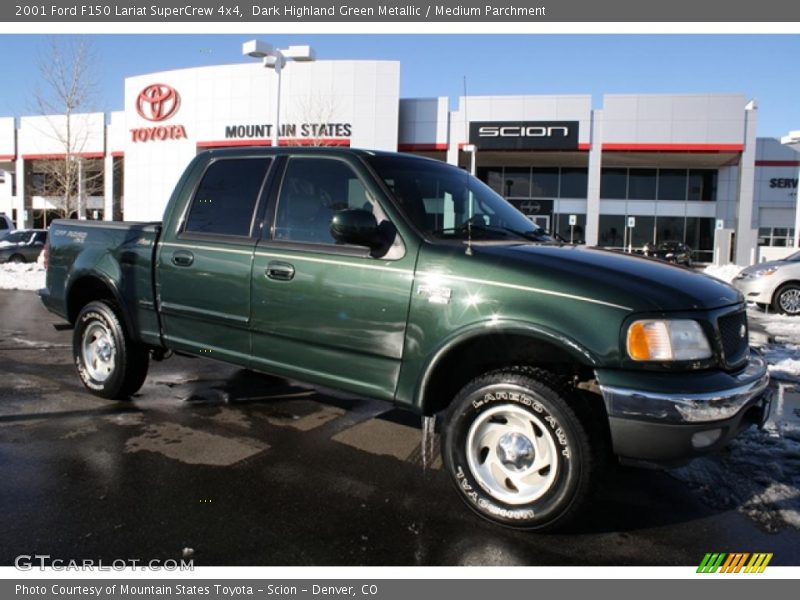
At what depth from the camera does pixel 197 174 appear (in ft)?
15.8

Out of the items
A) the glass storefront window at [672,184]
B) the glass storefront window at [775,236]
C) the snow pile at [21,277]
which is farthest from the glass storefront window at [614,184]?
the snow pile at [21,277]

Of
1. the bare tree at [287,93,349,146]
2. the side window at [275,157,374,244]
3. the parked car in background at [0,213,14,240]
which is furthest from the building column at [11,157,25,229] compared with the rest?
the side window at [275,157,374,244]

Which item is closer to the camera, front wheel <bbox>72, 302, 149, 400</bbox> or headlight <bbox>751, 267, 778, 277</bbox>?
front wheel <bbox>72, 302, 149, 400</bbox>

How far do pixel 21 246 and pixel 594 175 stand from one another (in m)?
24.8

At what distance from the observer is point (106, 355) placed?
213 inches

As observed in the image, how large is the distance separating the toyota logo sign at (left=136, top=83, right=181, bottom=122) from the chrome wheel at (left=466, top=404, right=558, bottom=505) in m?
35.1

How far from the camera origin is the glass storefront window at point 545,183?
34.2 m

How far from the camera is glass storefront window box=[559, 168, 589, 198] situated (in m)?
33.7

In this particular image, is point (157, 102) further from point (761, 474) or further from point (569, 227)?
point (761, 474)

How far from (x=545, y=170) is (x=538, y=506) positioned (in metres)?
33.2

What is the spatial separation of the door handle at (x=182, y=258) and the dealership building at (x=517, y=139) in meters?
22.0

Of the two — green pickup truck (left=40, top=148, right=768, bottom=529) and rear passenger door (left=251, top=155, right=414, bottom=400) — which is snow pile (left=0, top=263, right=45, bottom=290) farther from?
rear passenger door (left=251, top=155, right=414, bottom=400)

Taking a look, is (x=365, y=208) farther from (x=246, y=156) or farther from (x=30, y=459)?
(x=30, y=459)

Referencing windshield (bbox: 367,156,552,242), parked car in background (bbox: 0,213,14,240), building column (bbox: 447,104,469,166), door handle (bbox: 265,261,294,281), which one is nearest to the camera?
windshield (bbox: 367,156,552,242)
